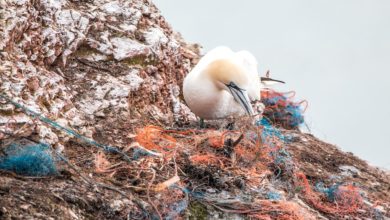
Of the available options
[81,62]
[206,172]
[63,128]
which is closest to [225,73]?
[81,62]

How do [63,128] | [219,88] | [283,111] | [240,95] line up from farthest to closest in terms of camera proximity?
[283,111] → [219,88] → [240,95] → [63,128]

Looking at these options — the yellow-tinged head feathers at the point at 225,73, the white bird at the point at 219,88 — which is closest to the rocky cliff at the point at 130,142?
the white bird at the point at 219,88

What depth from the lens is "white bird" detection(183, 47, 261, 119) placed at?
9.32 metres

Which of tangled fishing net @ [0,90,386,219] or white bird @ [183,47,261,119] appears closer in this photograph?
tangled fishing net @ [0,90,386,219]

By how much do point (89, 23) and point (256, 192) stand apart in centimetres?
358

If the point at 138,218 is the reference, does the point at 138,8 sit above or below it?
above

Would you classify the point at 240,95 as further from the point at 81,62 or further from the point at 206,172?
the point at 206,172

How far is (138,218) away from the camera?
18.5 ft

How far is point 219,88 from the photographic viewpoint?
31.2ft

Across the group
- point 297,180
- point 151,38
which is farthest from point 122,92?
point 297,180

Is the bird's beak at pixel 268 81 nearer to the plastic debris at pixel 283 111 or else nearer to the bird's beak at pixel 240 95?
the plastic debris at pixel 283 111

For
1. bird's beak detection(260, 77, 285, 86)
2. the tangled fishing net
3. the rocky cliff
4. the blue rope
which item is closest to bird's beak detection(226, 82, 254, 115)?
the tangled fishing net

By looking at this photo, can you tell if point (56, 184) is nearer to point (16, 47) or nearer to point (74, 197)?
point (74, 197)

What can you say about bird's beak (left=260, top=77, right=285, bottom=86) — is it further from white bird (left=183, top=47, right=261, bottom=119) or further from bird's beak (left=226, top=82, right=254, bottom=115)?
bird's beak (left=226, top=82, right=254, bottom=115)
